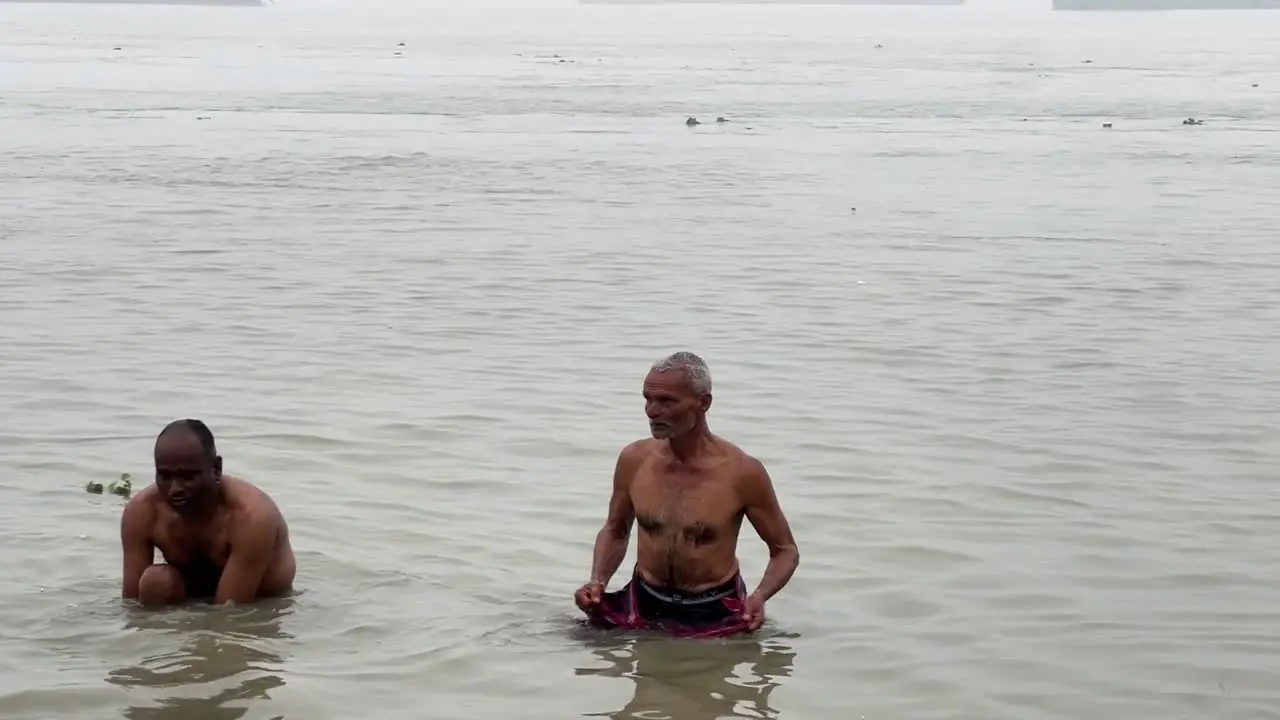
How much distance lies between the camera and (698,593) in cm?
683

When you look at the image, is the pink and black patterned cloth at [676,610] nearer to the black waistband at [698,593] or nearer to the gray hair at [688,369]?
the black waistband at [698,593]

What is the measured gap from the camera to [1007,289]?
16047mm

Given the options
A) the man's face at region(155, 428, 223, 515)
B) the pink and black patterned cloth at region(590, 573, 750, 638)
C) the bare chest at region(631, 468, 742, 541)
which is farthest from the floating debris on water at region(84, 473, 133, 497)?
the bare chest at region(631, 468, 742, 541)

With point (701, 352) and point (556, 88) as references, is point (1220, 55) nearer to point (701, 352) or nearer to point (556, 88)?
point (556, 88)

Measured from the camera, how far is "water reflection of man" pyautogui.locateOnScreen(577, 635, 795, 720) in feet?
20.7

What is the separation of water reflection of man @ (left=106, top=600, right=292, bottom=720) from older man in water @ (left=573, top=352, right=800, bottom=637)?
1197 mm

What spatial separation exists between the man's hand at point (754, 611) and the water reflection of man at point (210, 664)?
1.71 m

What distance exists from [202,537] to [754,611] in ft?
7.03

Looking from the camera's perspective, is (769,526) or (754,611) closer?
(754,611)

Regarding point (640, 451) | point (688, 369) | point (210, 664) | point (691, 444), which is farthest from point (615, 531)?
point (210, 664)

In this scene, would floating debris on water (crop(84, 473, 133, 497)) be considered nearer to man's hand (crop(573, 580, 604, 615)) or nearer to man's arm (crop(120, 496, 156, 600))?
man's arm (crop(120, 496, 156, 600))

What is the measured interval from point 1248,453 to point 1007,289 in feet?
19.5

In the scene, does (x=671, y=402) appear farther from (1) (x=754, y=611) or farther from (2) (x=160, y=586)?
(2) (x=160, y=586)

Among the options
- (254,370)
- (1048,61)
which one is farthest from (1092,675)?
(1048,61)
